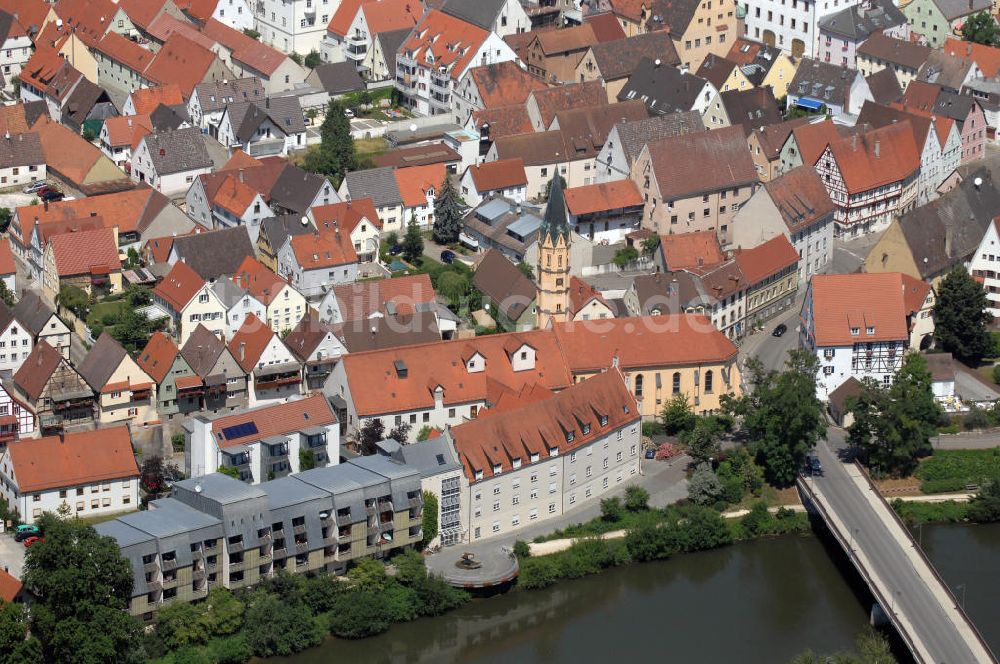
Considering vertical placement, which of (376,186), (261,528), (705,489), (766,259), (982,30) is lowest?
(261,528)

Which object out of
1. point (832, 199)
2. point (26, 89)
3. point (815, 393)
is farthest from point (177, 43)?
point (815, 393)

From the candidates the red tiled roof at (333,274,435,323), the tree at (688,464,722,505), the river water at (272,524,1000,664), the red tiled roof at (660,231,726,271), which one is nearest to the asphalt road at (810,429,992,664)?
the river water at (272,524,1000,664)

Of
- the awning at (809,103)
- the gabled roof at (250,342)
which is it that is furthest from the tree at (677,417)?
the awning at (809,103)

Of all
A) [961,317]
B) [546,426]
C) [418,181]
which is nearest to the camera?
[546,426]

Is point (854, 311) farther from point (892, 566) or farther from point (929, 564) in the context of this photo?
point (892, 566)

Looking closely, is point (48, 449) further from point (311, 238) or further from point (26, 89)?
point (26, 89)

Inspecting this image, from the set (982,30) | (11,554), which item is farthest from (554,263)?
(982,30)

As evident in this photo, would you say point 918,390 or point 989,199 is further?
point 989,199
